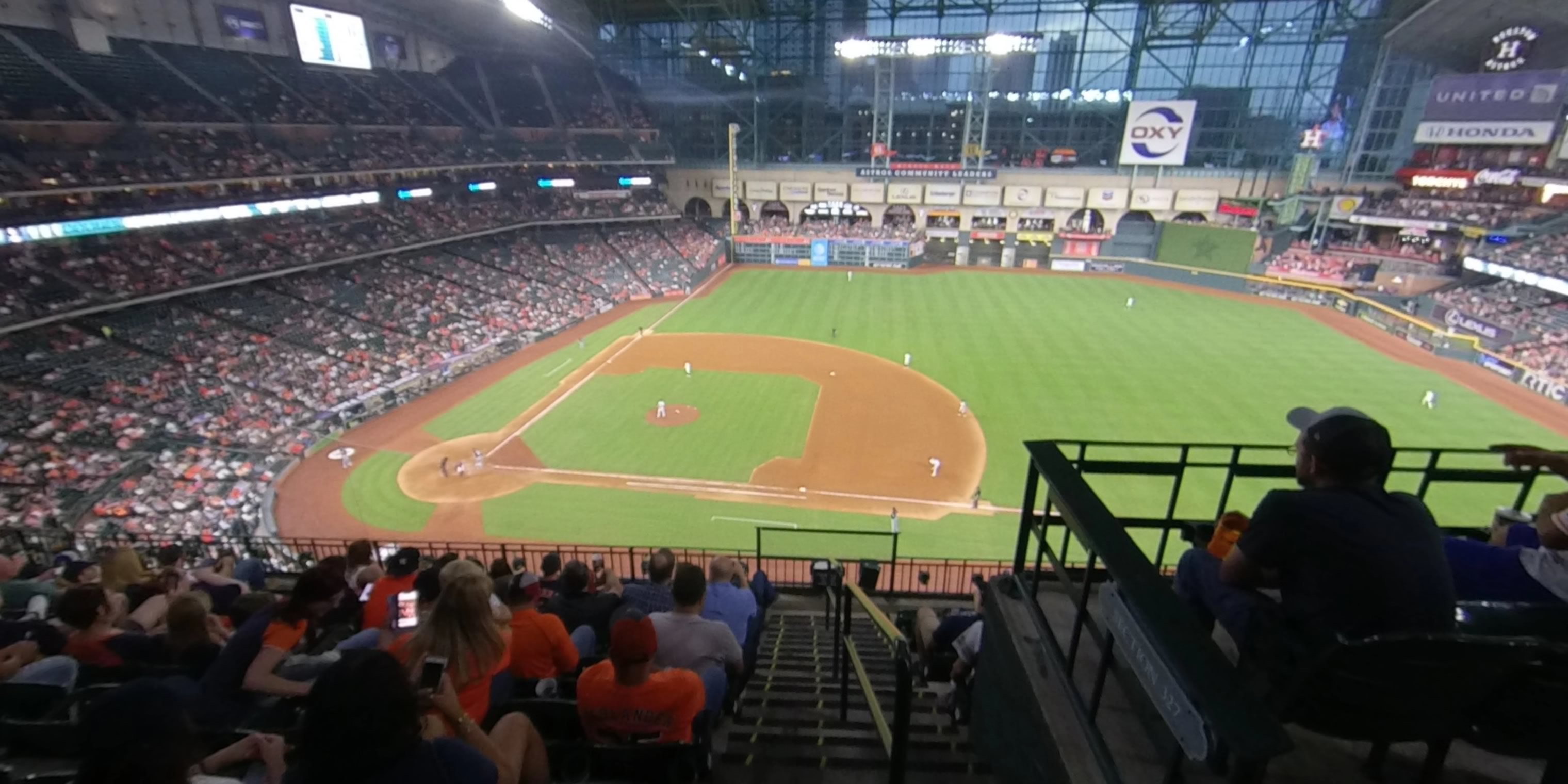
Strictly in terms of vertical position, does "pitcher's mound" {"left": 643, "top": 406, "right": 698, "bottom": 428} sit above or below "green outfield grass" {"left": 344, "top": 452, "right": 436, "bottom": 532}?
above

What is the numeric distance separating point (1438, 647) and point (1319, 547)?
1.45 feet

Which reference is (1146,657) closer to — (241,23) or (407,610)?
(407,610)

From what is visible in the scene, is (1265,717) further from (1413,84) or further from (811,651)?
(1413,84)

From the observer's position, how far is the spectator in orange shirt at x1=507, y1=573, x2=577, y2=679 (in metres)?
5.00

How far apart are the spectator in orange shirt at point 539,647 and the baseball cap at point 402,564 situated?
1.76 m

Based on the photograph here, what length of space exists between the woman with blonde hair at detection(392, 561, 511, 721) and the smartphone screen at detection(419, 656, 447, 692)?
1.55 ft

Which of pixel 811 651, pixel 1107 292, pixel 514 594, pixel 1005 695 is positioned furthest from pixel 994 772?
pixel 1107 292

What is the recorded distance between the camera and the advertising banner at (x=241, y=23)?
33.9 metres

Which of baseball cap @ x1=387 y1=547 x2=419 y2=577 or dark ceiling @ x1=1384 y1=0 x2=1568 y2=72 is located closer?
baseball cap @ x1=387 y1=547 x2=419 y2=577

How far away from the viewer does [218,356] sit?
1022 inches

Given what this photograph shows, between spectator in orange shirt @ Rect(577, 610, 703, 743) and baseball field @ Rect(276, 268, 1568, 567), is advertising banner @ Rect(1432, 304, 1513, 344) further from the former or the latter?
spectator in orange shirt @ Rect(577, 610, 703, 743)

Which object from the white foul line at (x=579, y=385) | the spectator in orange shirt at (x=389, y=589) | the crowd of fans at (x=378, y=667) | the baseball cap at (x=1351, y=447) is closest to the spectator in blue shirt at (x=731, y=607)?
the crowd of fans at (x=378, y=667)

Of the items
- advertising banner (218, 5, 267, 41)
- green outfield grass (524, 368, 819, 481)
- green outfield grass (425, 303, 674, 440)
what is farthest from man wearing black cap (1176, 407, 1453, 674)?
advertising banner (218, 5, 267, 41)

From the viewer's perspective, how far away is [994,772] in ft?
13.1
